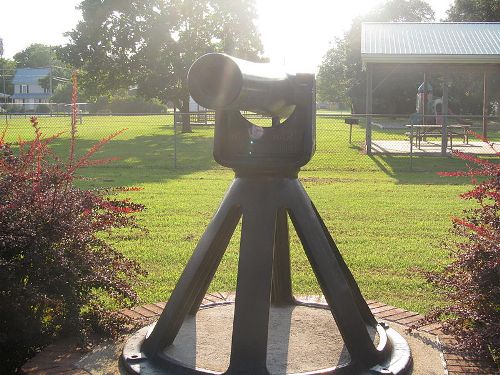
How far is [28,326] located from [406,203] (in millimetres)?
7845

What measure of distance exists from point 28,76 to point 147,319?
403 ft

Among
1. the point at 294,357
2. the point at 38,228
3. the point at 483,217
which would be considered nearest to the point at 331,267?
the point at 294,357

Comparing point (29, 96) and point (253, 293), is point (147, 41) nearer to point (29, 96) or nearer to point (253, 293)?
point (253, 293)

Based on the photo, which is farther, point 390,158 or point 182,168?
point 390,158

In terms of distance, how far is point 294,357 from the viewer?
3.99m

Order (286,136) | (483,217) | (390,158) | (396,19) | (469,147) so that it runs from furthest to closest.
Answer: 1. (396,19)
2. (469,147)
3. (390,158)
4. (483,217)
5. (286,136)

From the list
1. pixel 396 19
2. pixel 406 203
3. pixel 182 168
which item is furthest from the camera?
pixel 396 19

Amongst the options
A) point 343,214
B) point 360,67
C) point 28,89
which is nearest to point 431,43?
point 343,214

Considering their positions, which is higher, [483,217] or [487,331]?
[483,217]

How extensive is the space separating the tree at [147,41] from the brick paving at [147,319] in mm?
27838

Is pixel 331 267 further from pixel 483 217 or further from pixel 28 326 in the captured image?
pixel 28 326

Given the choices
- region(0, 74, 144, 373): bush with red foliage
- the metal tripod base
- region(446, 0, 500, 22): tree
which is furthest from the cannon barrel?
region(446, 0, 500, 22): tree

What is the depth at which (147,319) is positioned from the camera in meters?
4.92

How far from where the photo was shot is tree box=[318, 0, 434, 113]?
168ft
